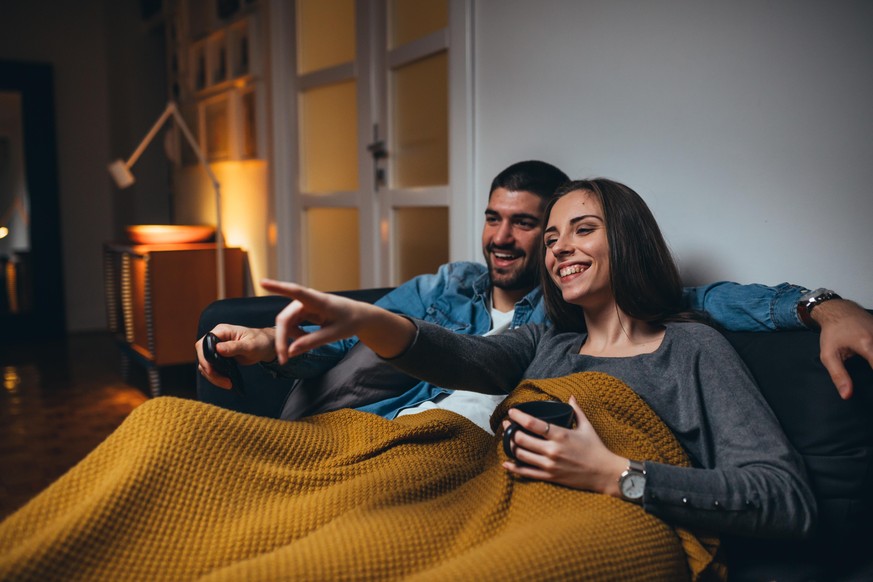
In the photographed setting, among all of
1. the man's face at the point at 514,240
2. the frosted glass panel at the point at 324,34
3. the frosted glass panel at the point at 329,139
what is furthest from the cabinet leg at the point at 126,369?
the man's face at the point at 514,240

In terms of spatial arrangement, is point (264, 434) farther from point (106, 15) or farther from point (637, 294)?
point (106, 15)

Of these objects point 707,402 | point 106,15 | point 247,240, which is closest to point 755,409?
point 707,402

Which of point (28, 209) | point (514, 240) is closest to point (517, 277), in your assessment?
point (514, 240)

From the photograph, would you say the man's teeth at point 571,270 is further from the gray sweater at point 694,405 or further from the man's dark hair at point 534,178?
the man's dark hair at point 534,178

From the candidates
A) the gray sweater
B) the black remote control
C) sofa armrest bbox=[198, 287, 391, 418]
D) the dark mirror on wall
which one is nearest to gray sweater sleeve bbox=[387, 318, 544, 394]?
the gray sweater

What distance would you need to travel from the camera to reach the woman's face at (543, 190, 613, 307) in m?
1.39

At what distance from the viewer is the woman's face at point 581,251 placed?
1.39 m

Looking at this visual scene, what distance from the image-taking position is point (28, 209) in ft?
17.9

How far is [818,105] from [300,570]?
126 cm

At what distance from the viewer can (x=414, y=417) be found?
1345 millimetres

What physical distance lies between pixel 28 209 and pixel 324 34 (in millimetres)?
3170

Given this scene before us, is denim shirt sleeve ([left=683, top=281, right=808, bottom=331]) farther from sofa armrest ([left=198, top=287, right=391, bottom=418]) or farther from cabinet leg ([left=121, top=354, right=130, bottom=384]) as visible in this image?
cabinet leg ([left=121, top=354, right=130, bottom=384])

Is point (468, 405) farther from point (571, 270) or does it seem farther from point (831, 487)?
point (831, 487)

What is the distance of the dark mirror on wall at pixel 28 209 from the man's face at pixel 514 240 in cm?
465
